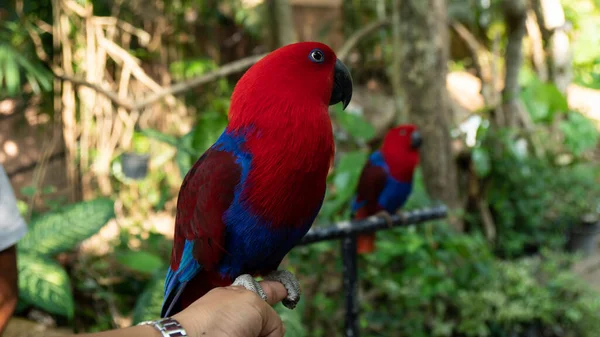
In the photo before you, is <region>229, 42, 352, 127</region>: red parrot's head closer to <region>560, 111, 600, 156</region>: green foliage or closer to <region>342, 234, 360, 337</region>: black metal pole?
<region>342, 234, 360, 337</region>: black metal pole

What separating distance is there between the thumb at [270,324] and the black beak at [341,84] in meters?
0.37

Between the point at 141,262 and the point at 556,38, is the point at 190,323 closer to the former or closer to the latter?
the point at 141,262

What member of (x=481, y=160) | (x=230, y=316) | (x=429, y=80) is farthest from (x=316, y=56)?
(x=481, y=160)

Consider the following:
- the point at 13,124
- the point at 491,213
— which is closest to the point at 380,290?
the point at 491,213

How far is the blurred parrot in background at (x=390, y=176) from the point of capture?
239 cm

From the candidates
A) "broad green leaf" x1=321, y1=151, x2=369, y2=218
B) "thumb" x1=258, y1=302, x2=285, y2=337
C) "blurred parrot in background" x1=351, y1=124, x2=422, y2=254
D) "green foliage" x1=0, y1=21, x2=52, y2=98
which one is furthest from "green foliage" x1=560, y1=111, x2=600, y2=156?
"thumb" x1=258, y1=302, x2=285, y2=337

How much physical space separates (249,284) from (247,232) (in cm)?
9

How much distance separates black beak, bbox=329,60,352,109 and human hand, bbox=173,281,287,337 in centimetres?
37

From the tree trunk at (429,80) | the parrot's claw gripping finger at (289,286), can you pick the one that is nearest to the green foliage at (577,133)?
the tree trunk at (429,80)

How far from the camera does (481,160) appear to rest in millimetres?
3697

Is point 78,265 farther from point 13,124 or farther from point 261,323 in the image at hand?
point 261,323

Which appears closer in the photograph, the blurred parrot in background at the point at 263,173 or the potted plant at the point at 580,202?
the blurred parrot in background at the point at 263,173

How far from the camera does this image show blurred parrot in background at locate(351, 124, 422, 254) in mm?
2389

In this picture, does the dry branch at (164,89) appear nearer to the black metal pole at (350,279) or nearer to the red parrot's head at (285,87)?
the black metal pole at (350,279)
